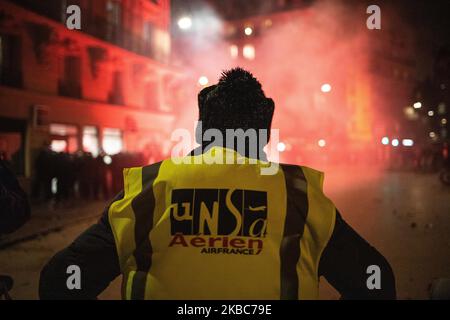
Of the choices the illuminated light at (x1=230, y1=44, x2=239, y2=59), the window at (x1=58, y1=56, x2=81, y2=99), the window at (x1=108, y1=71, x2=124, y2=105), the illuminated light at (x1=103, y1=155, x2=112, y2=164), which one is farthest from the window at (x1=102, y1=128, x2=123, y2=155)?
the illuminated light at (x1=230, y1=44, x2=239, y2=59)

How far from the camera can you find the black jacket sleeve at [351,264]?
1386mm

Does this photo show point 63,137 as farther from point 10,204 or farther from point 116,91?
point 10,204

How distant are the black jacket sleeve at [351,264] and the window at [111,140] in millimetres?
19392

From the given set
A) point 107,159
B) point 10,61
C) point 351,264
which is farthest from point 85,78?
point 351,264

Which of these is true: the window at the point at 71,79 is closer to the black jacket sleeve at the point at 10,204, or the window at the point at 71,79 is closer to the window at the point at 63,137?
the window at the point at 63,137

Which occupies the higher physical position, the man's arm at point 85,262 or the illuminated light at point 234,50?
the illuminated light at point 234,50

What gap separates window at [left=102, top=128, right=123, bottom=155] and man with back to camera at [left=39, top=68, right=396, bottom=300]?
19211 mm

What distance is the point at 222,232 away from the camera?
1369 millimetres

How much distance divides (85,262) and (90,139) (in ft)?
61.8

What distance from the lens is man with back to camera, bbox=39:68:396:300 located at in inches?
52.6

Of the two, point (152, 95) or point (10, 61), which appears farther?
point (152, 95)

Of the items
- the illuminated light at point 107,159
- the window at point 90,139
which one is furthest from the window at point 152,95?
the illuminated light at point 107,159

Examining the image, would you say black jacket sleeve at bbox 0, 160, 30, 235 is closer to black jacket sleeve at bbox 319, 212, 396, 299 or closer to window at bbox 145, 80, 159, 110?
black jacket sleeve at bbox 319, 212, 396, 299
